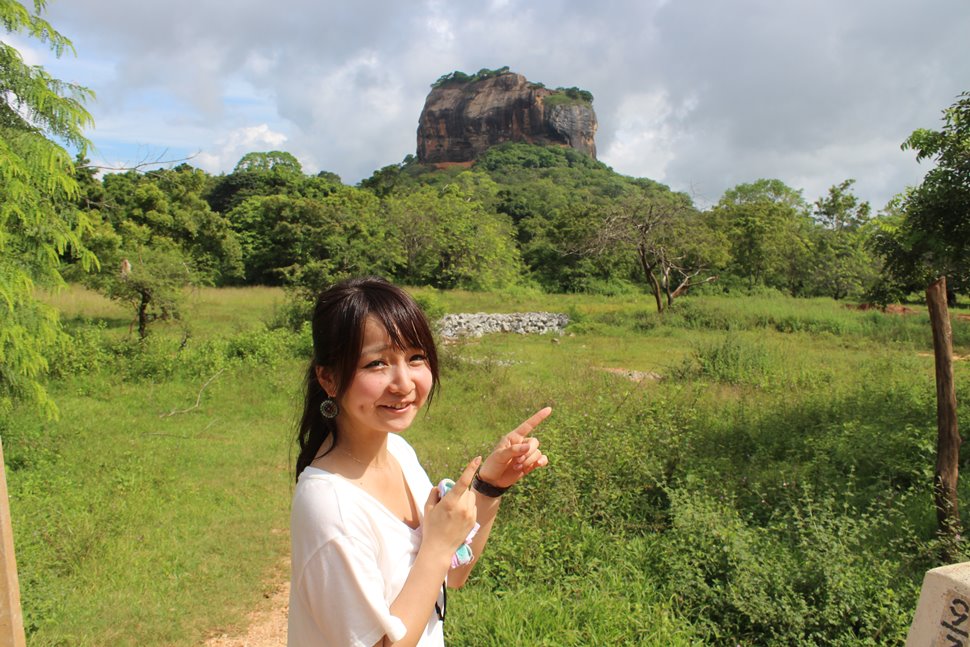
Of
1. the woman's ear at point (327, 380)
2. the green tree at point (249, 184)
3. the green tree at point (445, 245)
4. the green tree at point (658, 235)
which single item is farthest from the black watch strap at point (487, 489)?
the green tree at point (249, 184)

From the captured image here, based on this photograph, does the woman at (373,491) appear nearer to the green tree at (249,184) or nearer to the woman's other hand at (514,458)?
the woman's other hand at (514,458)

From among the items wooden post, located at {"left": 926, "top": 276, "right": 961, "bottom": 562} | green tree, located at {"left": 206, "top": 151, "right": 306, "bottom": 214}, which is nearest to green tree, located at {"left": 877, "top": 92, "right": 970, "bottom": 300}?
wooden post, located at {"left": 926, "top": 276, "right": 961, "bottom": 562}

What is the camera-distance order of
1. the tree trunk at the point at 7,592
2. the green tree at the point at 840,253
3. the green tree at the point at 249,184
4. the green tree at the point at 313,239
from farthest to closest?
the green tree at the point at 249,184, the green tree at the point at 840,253, the green tree at the point at 313,239, the tree trunk at the point at 7,592

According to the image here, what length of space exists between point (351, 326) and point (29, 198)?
506cm

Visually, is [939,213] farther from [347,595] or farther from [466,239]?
[466,239]

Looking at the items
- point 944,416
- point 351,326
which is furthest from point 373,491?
point 944,416

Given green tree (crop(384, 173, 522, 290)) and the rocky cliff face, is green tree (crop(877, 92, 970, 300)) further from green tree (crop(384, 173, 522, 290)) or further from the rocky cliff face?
the rocky cliff face

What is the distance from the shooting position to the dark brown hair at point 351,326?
4.25ft

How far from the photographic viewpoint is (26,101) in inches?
208

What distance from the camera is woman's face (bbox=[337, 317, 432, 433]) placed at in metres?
1.28

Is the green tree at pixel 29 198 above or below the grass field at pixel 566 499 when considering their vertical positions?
above

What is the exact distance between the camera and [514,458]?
1.47 m

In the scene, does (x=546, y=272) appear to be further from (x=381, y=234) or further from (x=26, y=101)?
(x=26, y=101)

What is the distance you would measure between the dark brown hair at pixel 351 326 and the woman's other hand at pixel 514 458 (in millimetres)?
231
